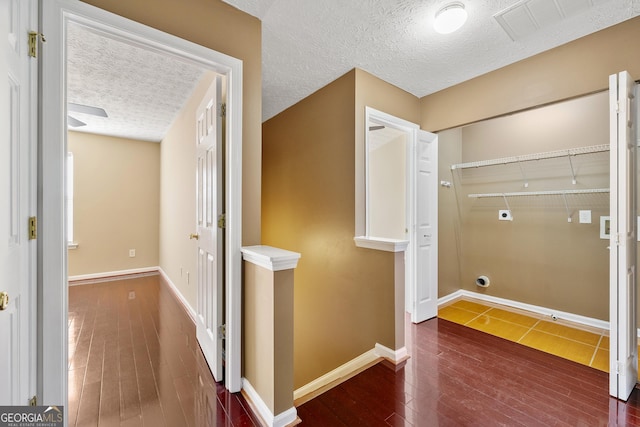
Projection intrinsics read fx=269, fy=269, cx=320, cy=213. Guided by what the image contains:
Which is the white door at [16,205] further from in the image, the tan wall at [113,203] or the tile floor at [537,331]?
the tan wall at [113,203]

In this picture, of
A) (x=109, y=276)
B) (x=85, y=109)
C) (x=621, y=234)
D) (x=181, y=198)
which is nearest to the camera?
(x=621, y=234)

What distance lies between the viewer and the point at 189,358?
2.23 m

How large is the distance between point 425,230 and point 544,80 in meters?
1.72

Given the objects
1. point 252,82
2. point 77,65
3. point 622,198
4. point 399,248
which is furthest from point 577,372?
point 77,65

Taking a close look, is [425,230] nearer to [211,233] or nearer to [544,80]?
[544,80]

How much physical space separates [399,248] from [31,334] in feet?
7.24

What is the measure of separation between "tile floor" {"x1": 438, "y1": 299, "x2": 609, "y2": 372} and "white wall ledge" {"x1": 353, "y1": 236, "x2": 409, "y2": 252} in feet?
4.93

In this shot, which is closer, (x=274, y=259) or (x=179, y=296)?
(x=274, y=259)

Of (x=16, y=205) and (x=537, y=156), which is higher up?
(x=537, y=156)

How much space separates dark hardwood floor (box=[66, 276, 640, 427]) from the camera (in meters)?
1.60

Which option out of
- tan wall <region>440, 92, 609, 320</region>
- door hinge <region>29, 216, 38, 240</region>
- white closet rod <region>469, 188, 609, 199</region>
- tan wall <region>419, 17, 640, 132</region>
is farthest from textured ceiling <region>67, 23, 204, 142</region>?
white closet rod <region>469, 188, 609, 199</region>

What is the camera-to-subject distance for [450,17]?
1.83 meters

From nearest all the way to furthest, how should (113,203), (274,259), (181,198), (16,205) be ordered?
(16,205), (274,259), (181,198), (113,203)

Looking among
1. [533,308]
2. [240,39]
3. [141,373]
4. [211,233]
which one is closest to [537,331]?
[533,308]
